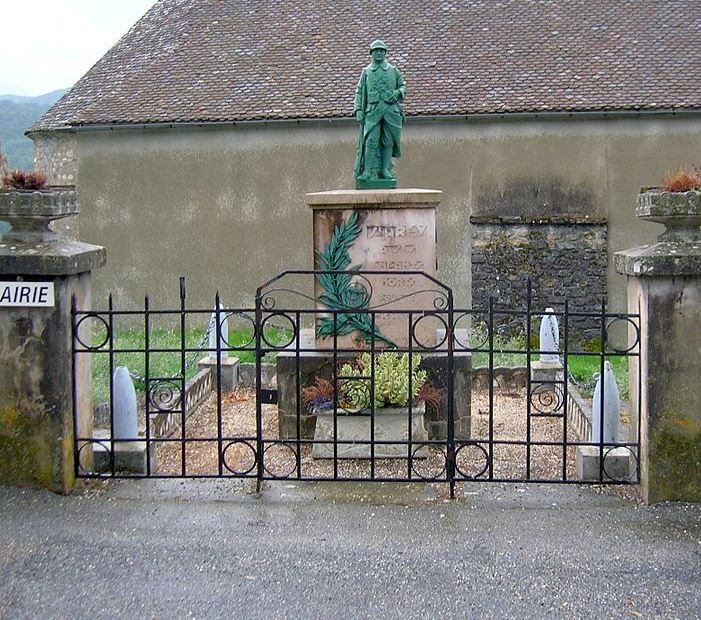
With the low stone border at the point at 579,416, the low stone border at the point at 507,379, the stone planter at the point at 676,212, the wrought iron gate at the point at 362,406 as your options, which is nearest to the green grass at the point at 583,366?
the low stone border at the point at 507,379

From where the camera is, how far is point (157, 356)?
12164 mm

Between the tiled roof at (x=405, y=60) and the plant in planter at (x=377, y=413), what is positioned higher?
the tiled roof at (x=405, y=60)

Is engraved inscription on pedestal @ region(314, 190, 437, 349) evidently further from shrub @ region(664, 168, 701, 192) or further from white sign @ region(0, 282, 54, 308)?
white sign @ region(0, 282, 54, 308)

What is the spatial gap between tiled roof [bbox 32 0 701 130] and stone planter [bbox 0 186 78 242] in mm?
11993

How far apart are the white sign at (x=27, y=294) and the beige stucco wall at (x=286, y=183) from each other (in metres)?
12.7

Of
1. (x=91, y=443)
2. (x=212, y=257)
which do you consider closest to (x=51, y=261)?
(x=91, y=443)

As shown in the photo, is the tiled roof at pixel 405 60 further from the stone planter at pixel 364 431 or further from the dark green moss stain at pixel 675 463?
the dark green moss stain at pixel 675 463

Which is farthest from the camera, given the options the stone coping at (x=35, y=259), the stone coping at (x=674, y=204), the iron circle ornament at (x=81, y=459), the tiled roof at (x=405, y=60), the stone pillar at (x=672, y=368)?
the tiled roof at (x=405, y=60)

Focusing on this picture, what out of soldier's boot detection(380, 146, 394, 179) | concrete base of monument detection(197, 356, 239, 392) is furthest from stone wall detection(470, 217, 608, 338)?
soldier's boot detection(380, 146, 394, 179)

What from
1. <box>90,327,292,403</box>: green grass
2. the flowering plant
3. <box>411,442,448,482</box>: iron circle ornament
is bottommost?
<box>411,442,448,482</box>: iron circle ornament

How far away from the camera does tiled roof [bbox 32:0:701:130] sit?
17234 mm

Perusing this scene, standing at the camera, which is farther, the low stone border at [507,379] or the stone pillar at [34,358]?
the low stone border at [507,379]

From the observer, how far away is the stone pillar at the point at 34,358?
→ 218 inches

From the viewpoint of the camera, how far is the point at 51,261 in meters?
5.51
